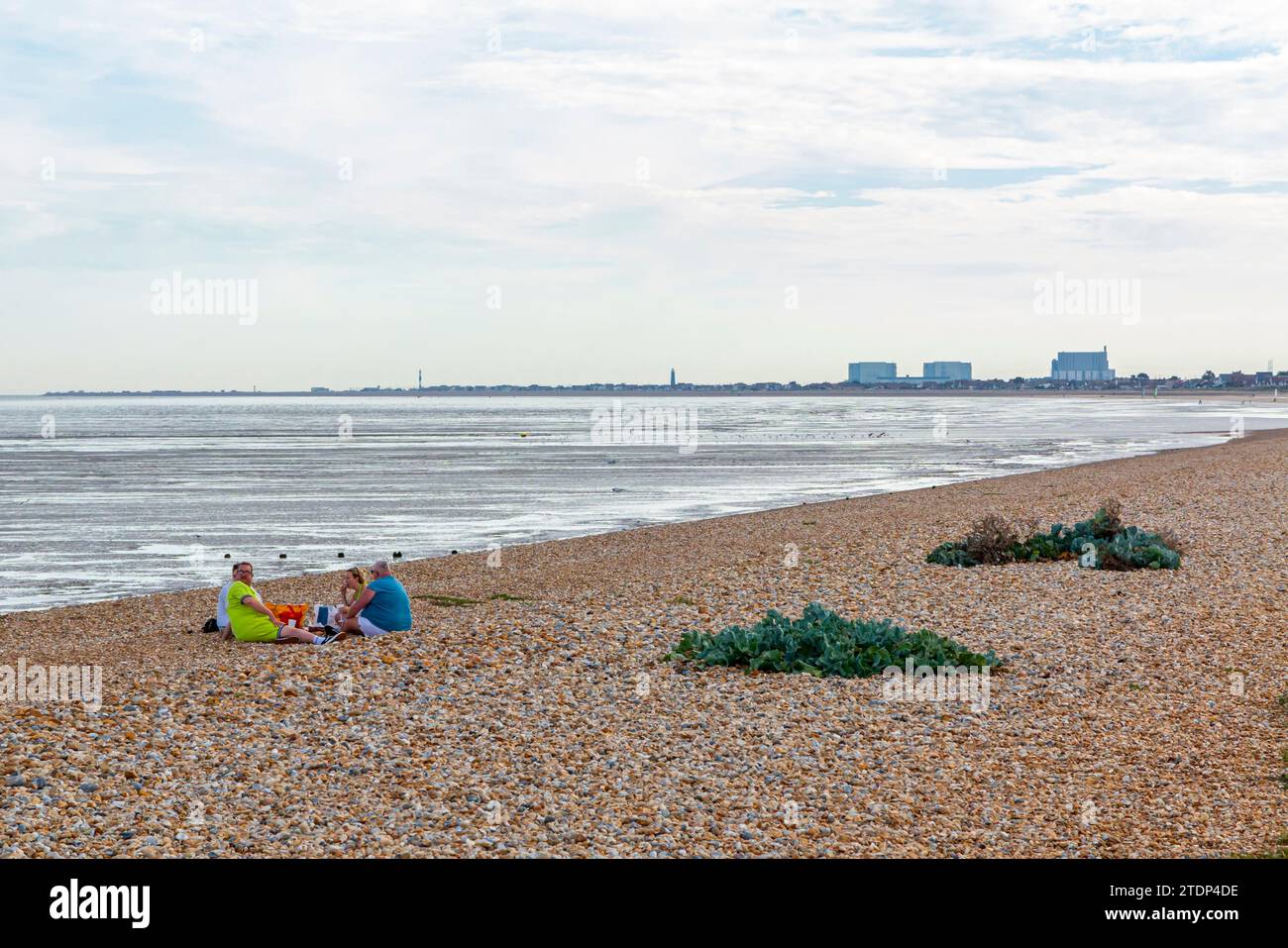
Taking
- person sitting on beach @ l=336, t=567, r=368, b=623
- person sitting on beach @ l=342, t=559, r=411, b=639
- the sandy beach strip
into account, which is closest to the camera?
the sandy beach strip

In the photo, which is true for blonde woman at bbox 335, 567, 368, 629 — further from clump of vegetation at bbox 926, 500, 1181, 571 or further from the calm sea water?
clump of vegetation at bbox 926, 500, 1181, 571

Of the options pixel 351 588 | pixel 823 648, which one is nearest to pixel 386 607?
pixel 351 588

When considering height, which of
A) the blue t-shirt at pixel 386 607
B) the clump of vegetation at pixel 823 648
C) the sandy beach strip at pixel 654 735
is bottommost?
the sandy beach strip at pixel 654 735

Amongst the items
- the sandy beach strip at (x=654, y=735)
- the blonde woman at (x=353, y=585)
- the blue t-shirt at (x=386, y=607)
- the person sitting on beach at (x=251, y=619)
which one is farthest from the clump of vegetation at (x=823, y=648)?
the person sitting on beach at (x=251, y=619)

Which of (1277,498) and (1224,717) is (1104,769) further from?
(1277,498)

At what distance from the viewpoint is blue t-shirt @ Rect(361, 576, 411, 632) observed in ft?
39.6

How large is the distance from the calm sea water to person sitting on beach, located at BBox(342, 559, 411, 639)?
22.6ft

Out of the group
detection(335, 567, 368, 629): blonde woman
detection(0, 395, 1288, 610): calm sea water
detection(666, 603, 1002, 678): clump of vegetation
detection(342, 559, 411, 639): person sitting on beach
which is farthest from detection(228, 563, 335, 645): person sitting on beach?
detection(0, 395, 1288, 610): calm sea water

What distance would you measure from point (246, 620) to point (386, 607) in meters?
1.41

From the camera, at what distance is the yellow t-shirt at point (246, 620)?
12195mm

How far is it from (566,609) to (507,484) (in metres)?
23.1

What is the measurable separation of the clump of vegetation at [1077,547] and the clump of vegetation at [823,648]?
5723 mm

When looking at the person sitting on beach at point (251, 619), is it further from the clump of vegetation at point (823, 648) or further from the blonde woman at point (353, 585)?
the clump of vegetation at point (823, 648)

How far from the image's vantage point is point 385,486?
1396 inches
